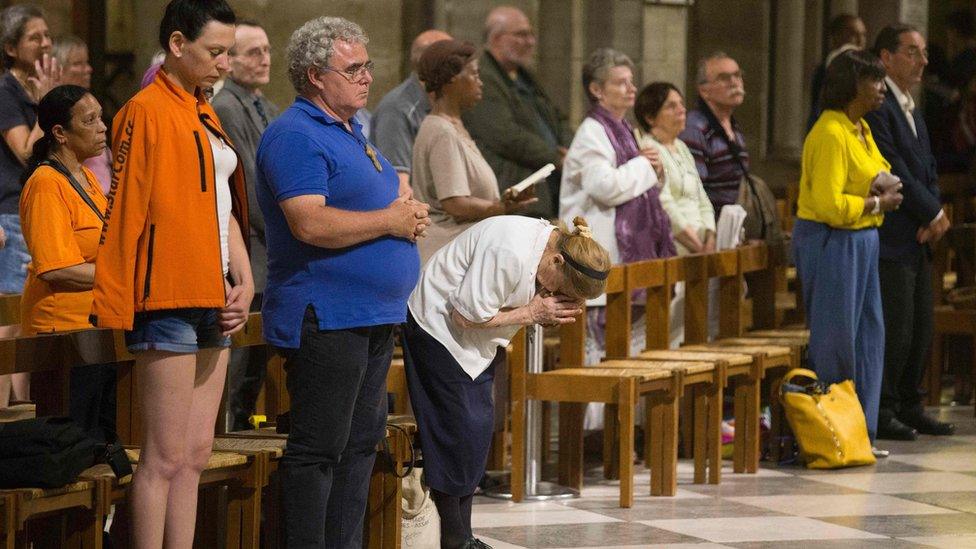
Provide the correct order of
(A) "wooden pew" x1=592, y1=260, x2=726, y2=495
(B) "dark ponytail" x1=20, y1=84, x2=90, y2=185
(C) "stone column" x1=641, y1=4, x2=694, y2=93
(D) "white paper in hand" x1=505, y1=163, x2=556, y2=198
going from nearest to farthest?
(B) "dark ponytail" x1=20, y1=84, x2=90, y2=185, (D) "white paper in hand" x1=505, y1=163, x2=556, y2=198, (A) "wooden pew" x1=592, y1=260, x2=726, y2=495, (C) "stone column" x1=641, y1=4, x2=694, y2=93

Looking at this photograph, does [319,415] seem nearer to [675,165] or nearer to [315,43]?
[315,43]

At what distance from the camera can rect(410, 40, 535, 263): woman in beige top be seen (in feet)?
20.1

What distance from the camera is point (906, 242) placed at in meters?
7.62

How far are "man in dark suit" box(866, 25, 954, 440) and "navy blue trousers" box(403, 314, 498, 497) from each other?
3.15 m

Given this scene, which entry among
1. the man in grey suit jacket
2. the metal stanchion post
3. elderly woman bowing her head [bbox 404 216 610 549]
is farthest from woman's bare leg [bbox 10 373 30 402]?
the metal stanchion post

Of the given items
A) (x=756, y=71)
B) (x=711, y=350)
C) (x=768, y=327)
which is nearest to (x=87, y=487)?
(x=711, y=350)

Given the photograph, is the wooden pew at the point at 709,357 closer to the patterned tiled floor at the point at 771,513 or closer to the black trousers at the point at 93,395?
the patterned tiled floor at the point at 771,513

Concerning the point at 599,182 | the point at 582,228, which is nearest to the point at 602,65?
the point at 599,182

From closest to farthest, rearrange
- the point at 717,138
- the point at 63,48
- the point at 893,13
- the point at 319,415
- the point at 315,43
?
the point at 319,415 → the point at 315,43 → the point at 63,48 → the point at 717,138 → the point at 893,13

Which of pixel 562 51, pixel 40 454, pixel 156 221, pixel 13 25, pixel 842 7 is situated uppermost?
pixel 842 7

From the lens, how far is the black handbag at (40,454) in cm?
393

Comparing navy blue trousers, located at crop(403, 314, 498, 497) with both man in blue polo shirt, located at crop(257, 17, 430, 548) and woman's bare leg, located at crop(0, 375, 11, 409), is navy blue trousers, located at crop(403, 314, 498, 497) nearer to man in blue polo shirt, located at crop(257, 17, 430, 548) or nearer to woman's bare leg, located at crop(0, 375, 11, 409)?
man in blue polo shirt, located at crop(257, 17, 430, 548)

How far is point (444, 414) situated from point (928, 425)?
352cm

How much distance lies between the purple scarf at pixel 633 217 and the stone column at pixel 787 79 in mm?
6205
